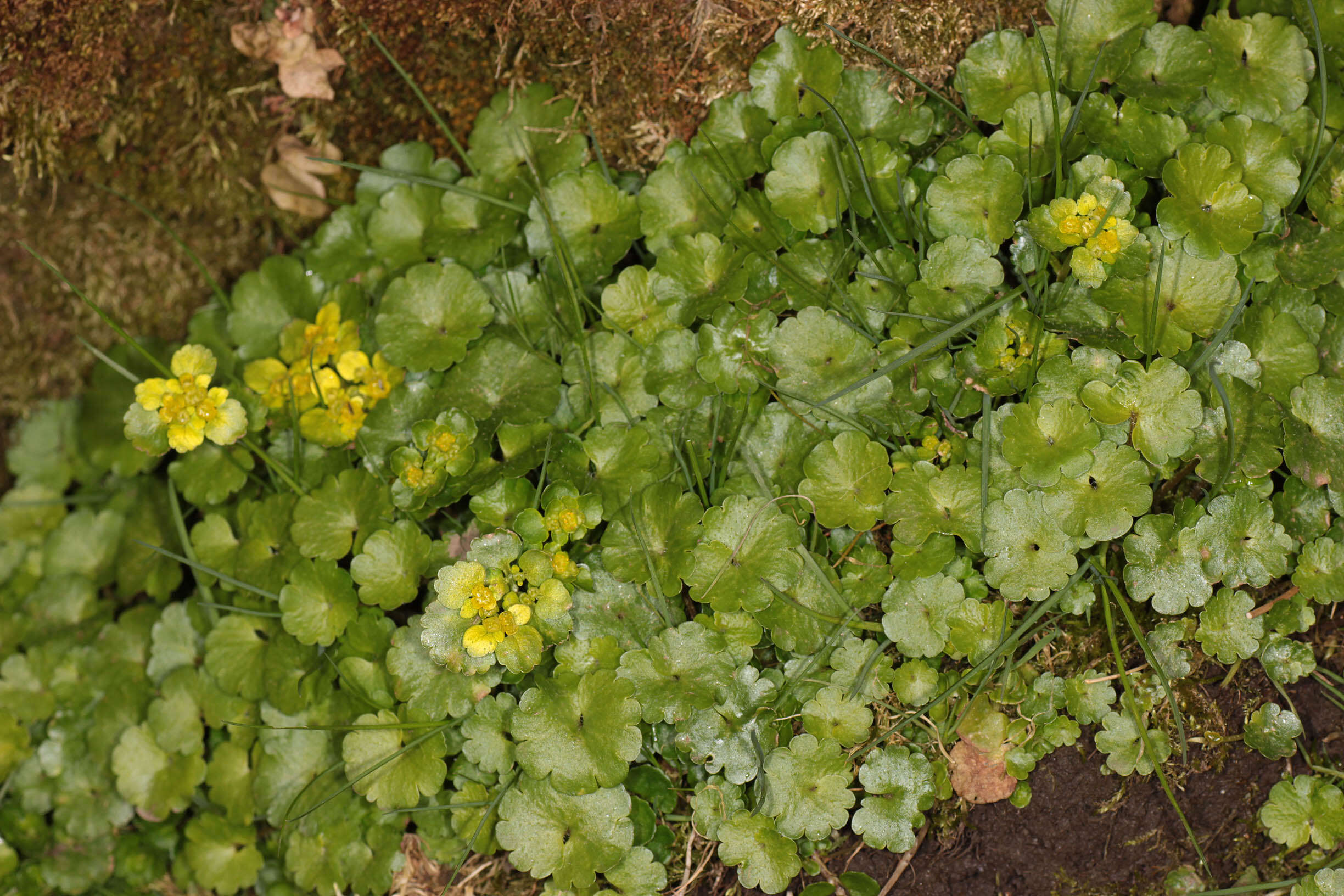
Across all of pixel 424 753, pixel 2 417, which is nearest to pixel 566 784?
pixel 424 753

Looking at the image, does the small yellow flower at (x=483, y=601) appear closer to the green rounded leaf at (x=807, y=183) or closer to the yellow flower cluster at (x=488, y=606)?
the yellow flower cluster at (x=488, y=606)

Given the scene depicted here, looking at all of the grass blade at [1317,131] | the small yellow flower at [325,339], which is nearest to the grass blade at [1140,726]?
the grass blade at [1317,131]

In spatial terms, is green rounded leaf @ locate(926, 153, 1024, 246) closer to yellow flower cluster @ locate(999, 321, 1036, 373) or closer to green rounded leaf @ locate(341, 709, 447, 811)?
yellow flower cluster @ locate(999, 321, 1036, 373)

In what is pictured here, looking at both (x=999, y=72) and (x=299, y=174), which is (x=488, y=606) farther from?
(x=999, y=72)

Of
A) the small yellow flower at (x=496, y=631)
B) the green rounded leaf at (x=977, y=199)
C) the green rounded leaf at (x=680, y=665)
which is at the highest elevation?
the green rounded leaf at (x=977, y=199)

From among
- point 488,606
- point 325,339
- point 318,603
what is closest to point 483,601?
point 488,606

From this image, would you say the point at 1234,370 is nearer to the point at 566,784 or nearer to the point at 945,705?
the point at 945,705
